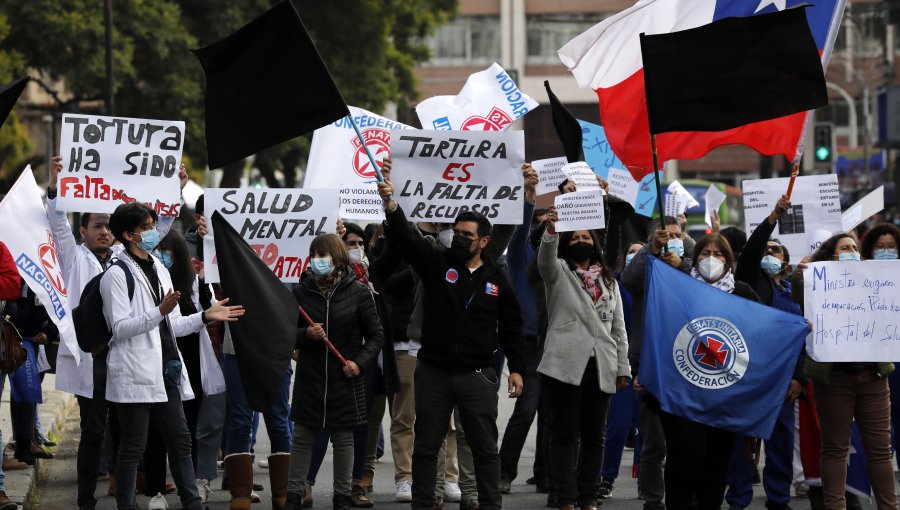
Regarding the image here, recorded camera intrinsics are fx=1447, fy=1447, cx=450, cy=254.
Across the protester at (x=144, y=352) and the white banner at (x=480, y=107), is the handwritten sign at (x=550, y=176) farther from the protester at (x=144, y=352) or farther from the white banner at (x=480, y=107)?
the protester at (x=144, y=352)

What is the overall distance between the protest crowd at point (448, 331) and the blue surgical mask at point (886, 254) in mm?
14

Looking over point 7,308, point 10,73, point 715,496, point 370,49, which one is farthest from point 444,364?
point 370,49

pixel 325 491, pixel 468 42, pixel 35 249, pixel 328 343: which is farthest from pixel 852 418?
pixel 468 42

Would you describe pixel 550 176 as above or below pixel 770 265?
above

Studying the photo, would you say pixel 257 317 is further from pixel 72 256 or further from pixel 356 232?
pixel 356 232

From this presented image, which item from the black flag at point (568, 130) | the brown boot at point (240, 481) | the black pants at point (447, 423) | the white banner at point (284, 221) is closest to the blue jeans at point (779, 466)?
the black pants at point (447, 423)

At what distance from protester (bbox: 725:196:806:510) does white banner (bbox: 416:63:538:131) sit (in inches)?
109

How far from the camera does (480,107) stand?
12117 millimetres

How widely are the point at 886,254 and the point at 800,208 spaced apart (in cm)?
209

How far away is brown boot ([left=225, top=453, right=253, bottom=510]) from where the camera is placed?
30.1 ft

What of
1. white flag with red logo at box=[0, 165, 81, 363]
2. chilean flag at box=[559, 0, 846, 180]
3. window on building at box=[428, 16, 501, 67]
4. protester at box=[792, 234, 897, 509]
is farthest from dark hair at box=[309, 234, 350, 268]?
window on building at box=[428, 16, 501, 67]

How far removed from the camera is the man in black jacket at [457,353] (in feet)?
27.2

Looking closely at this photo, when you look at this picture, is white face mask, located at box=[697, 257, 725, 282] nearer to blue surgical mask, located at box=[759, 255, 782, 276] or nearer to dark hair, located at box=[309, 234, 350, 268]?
blue surgical mask, located at box=[759, 255, 782, 276]

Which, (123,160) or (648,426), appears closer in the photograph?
(648,426)
